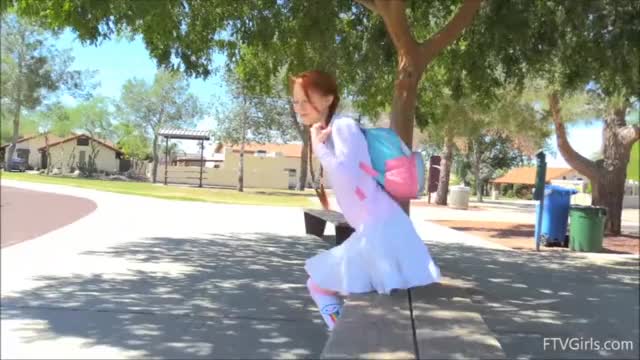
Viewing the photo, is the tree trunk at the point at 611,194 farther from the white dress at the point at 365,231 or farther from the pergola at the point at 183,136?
the white dress at the point at 365,231

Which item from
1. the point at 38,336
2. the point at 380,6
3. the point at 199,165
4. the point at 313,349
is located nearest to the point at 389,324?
the point at 199,165

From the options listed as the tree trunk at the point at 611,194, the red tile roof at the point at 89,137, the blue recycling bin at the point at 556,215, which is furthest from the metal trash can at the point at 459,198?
the red tile roof at the point at 89,137

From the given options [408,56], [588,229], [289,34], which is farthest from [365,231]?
[588,229]

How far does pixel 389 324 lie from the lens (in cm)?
282

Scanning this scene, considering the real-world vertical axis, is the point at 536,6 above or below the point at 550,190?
above

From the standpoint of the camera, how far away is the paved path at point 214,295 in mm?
6270

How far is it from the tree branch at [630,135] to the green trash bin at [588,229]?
4068 millimetres

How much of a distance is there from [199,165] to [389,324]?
65.3 inches

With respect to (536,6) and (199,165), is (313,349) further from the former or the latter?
(536,6)

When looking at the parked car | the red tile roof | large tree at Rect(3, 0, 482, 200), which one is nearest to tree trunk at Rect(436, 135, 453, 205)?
large tree at Rect(3, 0, 482, 200)

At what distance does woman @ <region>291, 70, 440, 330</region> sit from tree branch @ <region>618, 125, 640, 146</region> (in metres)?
18.0

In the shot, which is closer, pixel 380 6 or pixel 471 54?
pixel 380 6

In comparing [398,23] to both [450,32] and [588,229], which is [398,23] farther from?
[588,229]

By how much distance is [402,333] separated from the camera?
9.21ft
